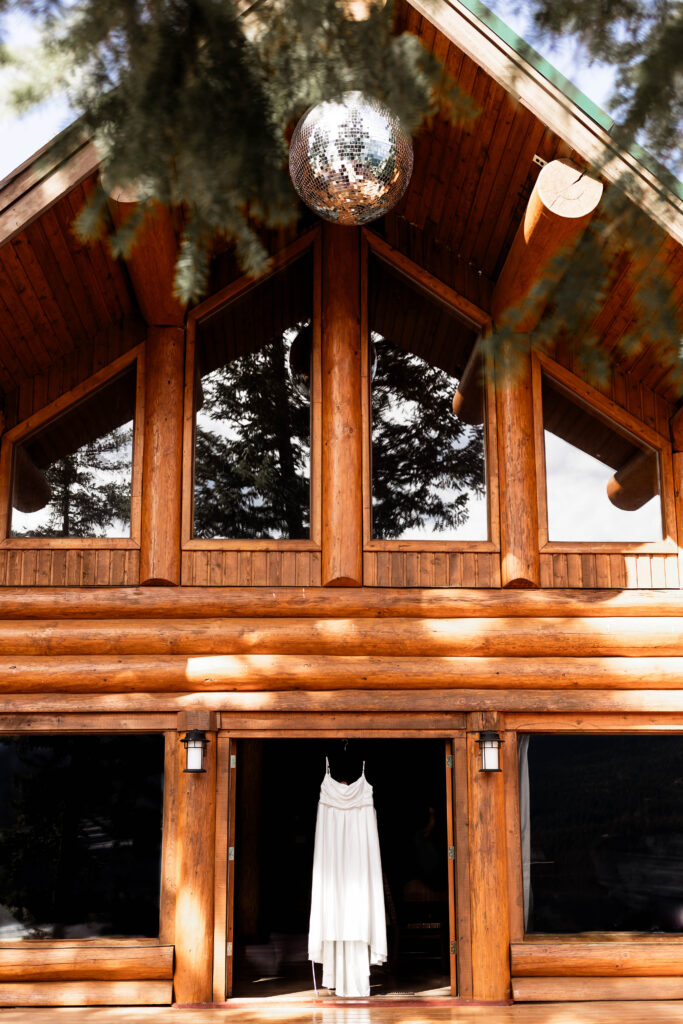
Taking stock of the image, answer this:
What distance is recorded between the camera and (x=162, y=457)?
7965 mm

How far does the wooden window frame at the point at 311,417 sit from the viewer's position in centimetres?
796

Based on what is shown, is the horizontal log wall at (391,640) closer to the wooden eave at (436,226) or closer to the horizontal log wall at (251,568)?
the horizontal log wall at (251,568)

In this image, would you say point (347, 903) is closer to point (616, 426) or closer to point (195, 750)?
point (195, 750)

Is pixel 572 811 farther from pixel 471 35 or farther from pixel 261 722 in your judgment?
pixel 471 35

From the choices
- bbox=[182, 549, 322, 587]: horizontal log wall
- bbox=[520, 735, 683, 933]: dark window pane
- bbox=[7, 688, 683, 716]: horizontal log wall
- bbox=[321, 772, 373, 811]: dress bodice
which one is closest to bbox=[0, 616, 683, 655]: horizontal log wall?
bbox=[7, 688, 683, 716]: horizontal log wall

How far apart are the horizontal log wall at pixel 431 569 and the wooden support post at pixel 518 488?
128mm

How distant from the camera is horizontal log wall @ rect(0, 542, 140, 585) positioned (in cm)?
790

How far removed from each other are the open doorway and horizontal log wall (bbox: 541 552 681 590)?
310cm

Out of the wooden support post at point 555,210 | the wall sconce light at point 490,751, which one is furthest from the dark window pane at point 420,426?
the wall sconce light at point 490,751

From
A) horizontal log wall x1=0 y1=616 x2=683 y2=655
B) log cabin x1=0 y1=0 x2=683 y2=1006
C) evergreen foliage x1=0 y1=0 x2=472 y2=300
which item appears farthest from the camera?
horizontal log wall x1=0 y1=616 x2=683 y2=655

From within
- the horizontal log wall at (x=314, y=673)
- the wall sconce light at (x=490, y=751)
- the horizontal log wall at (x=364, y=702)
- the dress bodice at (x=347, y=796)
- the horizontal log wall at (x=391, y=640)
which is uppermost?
the horizontal log wall at (x=391, y=640)

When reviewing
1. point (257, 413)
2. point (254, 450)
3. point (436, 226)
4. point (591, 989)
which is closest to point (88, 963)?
point (591, 989)

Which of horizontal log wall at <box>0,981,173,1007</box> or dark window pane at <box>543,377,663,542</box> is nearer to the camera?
horizontal log wall at <box>0,981,173,1007</box>

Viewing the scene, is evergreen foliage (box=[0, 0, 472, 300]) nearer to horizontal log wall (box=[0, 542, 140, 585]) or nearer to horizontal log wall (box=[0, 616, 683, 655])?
horizontal log wall (box=[0, 616, 683, 655])
